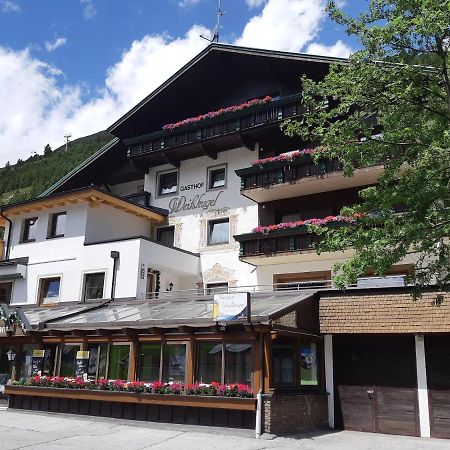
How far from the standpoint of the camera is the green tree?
9.81 metres

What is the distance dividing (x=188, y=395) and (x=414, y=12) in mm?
10519

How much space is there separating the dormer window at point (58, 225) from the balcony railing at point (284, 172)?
8.12m

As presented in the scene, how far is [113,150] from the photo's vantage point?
28.1 metres

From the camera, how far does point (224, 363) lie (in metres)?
14.3

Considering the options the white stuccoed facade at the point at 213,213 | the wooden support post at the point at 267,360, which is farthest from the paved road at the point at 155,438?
the white stuccoed facade at the point at 213,213

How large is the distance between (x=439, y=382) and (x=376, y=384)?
68.3 inches

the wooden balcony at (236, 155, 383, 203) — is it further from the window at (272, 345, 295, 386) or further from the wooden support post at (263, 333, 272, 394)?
the wooden support post at (263, 333, 272, 394)

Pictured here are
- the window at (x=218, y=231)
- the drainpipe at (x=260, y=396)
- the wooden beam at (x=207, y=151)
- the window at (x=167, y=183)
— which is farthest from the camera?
the window at (x=167, y=183)

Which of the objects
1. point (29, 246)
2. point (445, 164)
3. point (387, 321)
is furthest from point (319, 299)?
point (29, 246)

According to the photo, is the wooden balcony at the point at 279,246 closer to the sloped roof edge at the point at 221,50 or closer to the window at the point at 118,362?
the window at the point at 118,362

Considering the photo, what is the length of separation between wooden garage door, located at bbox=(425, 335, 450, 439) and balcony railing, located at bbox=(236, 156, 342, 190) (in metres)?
7.22

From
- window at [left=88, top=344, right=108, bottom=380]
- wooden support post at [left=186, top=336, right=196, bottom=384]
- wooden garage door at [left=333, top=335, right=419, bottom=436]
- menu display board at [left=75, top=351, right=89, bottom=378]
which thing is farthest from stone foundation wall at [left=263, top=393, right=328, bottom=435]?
menu display board at [left=75, top=351, right=89, bottom=378]

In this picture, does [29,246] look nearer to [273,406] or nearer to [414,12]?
[273,406]

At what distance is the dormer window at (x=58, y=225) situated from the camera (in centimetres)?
2341
